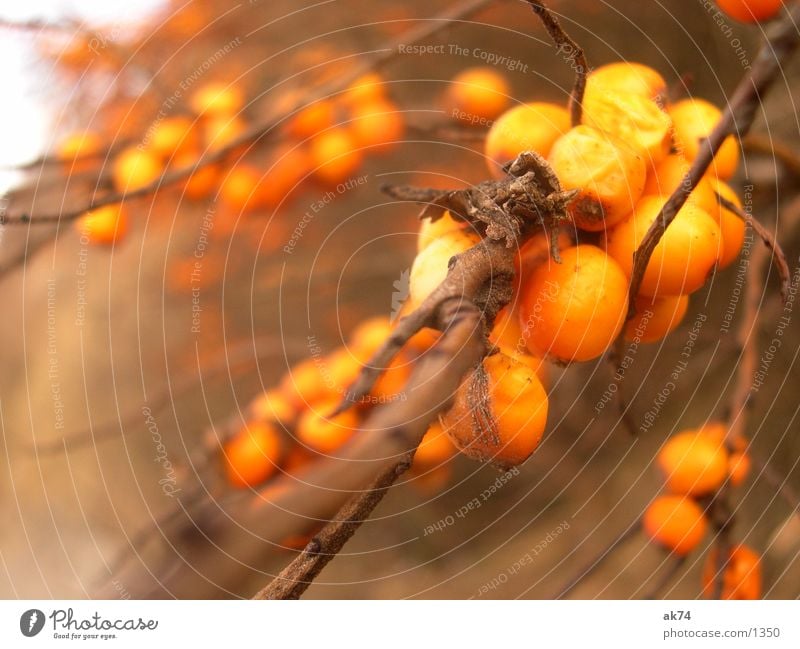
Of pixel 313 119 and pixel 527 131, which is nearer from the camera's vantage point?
pixel 527 131

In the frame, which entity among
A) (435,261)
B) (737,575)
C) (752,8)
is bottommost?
(737,575)

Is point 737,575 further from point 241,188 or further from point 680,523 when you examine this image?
point 241,188

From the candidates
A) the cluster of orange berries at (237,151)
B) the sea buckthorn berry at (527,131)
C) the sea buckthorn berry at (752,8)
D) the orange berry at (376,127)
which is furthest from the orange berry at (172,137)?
the sea buckthorn berry at (752,8)

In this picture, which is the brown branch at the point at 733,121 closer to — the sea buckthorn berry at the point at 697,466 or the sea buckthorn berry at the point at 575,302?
the sea buckthorn berry at the point at 575,302

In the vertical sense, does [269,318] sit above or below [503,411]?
above

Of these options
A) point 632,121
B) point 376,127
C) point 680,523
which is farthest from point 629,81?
point 680,523

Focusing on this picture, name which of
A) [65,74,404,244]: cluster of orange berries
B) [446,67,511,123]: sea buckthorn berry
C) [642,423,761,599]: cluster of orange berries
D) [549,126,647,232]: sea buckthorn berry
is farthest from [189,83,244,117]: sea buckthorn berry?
[642,423,761,599]: cluster of orange berries

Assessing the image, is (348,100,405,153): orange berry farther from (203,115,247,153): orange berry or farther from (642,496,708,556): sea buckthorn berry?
(642,496,708,556): sea buckthorn berry

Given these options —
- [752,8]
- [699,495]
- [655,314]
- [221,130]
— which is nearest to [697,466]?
[699,495]
